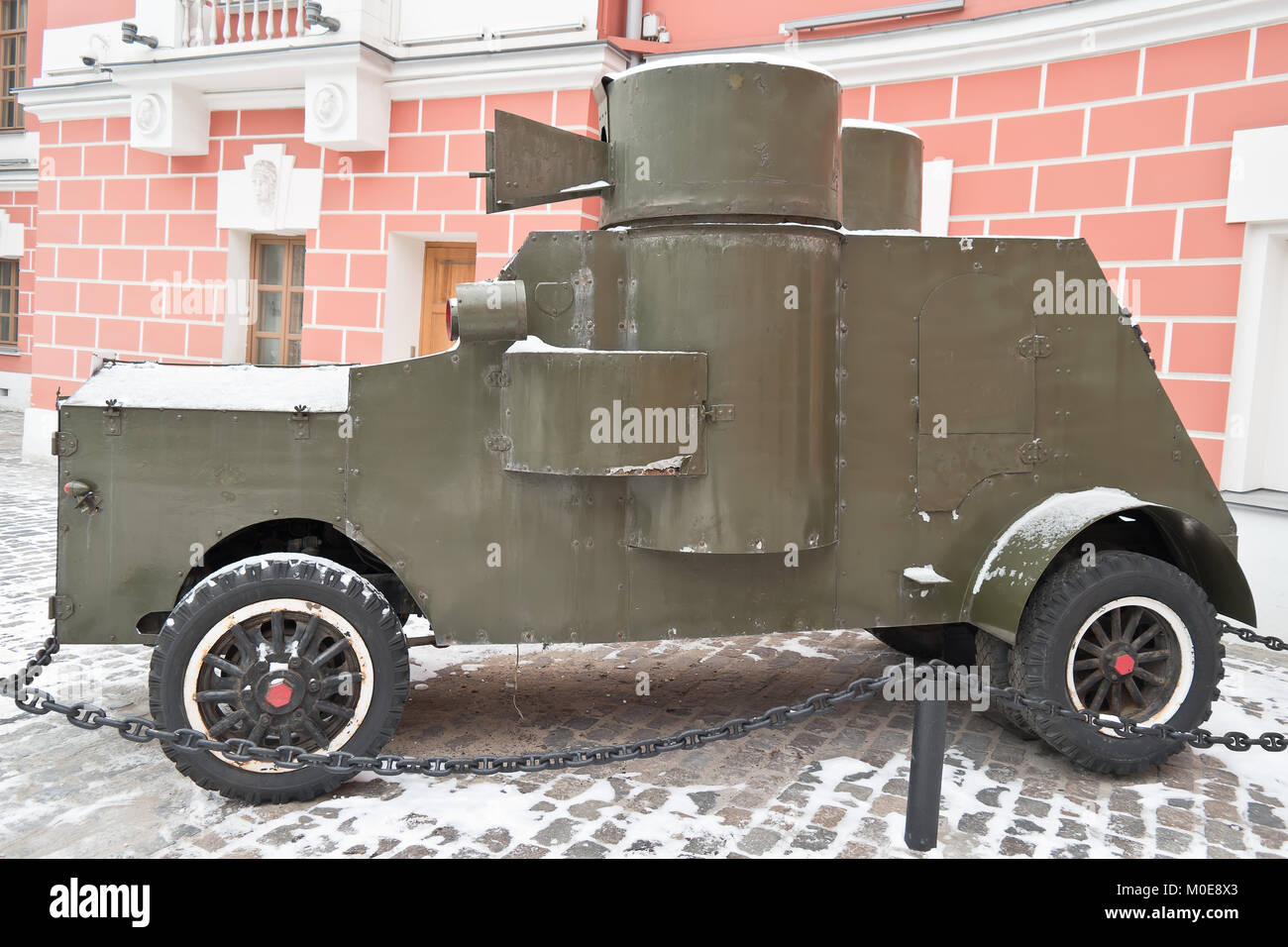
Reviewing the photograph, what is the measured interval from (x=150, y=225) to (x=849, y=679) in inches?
408

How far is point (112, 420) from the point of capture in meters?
3.75

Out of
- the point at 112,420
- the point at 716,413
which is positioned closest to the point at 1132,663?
the point at 716,413

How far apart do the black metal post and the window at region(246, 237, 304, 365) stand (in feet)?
32.4

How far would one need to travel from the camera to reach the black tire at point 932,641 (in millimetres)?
5195

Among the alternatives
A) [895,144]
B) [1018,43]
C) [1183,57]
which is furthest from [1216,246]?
[895,144]

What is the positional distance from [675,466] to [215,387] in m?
1.79

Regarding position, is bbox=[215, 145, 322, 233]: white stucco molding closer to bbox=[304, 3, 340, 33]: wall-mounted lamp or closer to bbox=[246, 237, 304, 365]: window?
bbox=[246, 237, 304, 365]: window

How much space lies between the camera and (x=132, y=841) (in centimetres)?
339

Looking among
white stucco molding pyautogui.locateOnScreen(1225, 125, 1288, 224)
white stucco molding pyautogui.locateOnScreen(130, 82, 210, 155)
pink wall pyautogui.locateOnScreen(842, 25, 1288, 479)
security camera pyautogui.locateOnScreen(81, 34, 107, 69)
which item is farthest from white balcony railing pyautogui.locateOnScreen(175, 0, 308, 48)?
white stucco molding pyautogui.locateOnScreen(1225, 125, 1288, 224)

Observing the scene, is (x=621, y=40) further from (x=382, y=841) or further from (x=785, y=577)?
(x=382, y=841)

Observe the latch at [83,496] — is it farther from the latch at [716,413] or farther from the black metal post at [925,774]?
the black metal post at [925,774]

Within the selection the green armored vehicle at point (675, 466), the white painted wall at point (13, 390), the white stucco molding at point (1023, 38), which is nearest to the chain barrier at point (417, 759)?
the green armored vehicle at point (675, 466)

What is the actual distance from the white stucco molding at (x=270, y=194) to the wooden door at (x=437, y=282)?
1.32 meters

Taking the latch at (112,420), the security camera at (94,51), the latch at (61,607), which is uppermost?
the security camera at (94,51)
